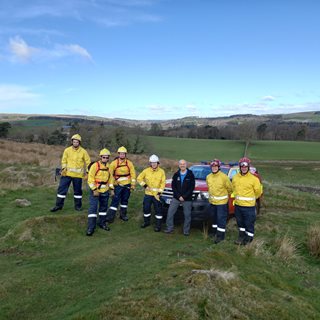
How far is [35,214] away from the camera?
1109 centimetres

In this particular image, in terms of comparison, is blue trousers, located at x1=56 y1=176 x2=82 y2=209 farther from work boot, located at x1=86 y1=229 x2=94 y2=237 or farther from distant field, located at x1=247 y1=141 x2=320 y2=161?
distant field, located at x1=247 y1=141 x2=320 y2=161

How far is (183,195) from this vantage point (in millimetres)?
9914

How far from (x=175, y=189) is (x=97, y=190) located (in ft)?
6.77

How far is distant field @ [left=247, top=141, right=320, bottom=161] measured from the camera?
7506 cm

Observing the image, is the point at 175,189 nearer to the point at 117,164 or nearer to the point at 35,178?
the point at 117,164

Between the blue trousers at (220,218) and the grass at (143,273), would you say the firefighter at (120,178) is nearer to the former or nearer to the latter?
the grass at (143,273)

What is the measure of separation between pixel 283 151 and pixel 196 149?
1895cm

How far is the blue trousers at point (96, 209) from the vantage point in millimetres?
9578

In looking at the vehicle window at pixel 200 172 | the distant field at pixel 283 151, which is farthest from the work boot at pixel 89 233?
the distant field at pixel 283 151

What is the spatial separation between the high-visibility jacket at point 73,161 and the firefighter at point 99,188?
5.32 feet

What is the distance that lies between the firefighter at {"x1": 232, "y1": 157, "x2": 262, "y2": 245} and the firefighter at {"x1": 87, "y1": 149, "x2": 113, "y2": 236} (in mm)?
3337

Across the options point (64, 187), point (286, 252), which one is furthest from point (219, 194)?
point (64, 187)

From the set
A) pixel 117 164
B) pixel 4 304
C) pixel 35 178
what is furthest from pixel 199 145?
pixel 4 304

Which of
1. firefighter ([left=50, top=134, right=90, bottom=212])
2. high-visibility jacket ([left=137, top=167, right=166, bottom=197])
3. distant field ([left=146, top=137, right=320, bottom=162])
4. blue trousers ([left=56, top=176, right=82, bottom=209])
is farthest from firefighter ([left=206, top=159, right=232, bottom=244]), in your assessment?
distant field ([left=146, top=137, right=320, bottom=162])
